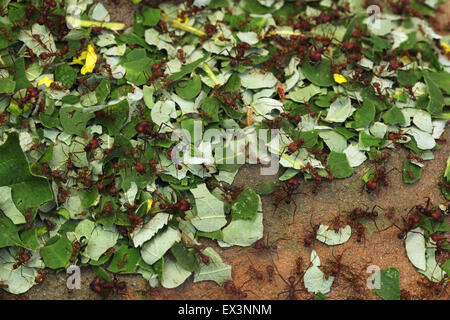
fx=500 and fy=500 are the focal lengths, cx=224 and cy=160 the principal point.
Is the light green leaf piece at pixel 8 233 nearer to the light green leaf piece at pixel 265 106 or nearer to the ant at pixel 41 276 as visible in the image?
the ant at pixel 41 276

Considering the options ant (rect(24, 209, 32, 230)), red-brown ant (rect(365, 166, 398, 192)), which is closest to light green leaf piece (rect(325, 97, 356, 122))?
red-brown ant (rect(365, 166, 398, 192))

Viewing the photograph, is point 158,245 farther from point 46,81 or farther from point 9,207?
point 46,81

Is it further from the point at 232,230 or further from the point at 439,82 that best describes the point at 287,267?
the point at 439,82

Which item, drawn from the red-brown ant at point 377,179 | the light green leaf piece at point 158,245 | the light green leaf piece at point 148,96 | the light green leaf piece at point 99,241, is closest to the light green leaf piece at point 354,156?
the red-brown ant at point 377,179

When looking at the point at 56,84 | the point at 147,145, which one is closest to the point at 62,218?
the point at 147,145

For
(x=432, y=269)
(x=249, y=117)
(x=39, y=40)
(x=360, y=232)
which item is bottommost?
(x=432, y=269)

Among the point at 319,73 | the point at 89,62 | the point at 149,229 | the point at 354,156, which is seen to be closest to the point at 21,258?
the point at 149,229

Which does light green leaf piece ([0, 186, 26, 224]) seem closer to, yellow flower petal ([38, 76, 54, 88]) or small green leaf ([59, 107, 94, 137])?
small green leaf ([59, 107, 94, 137])
